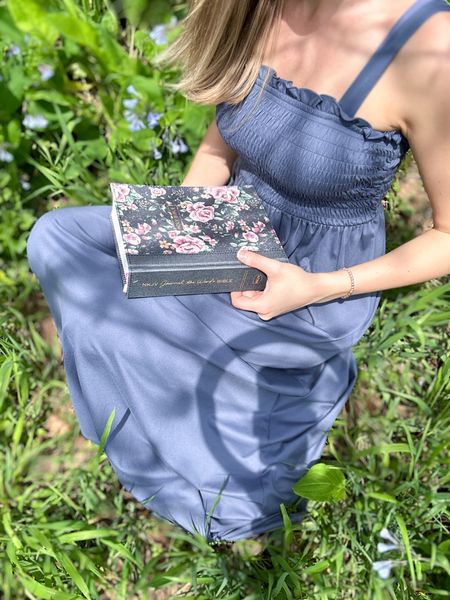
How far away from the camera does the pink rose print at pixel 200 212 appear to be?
1184 millimetres

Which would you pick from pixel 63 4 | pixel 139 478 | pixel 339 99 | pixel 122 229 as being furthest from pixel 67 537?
pixel 63 4

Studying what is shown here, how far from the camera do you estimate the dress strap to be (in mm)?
945

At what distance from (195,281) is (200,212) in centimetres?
16

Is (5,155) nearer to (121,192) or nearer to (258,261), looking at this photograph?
(121,192)

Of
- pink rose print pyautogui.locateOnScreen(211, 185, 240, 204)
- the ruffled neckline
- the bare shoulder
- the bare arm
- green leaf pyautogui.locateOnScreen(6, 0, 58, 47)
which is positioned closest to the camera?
the bare shoulder

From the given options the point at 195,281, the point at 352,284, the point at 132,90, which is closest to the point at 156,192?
the point at 195,281

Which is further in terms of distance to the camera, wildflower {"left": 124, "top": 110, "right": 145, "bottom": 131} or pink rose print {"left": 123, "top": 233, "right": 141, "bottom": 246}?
wildflower {"left": 124, "top": 110, "right": 145, "bottom": 131}

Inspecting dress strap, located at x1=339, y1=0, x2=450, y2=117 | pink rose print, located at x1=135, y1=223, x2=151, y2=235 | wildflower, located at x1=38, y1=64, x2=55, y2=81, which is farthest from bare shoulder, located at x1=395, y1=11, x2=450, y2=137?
wildflower, located at x1=38, y1=64, x2=55, y2=81

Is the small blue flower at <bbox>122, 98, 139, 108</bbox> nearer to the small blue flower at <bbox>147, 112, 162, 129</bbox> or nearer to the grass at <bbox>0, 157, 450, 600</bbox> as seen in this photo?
the small blue flower at <bbox>147, 112, 162, 129</bbox>

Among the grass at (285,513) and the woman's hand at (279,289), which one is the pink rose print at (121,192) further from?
the grass at (285,513)

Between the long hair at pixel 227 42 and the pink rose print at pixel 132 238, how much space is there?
0.37m

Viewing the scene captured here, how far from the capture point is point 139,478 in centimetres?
126

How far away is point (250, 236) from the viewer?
1169 millimetres

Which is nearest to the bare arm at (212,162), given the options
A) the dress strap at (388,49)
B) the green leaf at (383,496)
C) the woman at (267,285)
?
the woman at (267,285)
